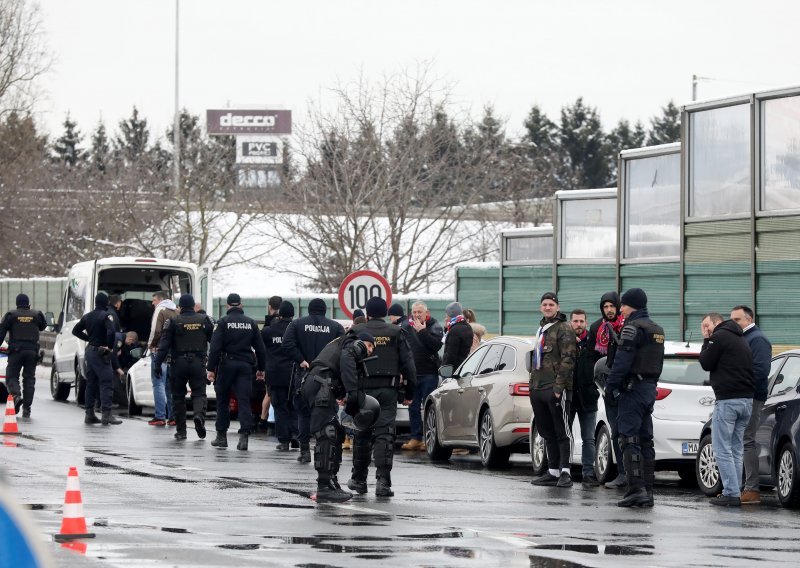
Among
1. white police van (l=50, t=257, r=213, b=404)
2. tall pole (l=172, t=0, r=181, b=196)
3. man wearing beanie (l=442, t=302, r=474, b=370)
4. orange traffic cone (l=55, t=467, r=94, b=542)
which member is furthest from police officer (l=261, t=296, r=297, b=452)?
tall pole (l=172, t=0, r=181, b=196)

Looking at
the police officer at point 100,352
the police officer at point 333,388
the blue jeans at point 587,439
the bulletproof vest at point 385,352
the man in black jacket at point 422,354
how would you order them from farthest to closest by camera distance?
the police officer at point 100,352, the man in black jacket at point 422,354, the blue jeans at point 587,439, the bulletproof vest at point 385,352, the police officer at point 333,388

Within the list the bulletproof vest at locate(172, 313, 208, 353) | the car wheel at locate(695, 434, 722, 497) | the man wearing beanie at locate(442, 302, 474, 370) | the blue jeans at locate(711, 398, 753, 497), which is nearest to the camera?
the blue jeans at locate(711, 398, 753, 497)

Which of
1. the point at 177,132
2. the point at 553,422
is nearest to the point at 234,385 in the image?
the point at 553,422

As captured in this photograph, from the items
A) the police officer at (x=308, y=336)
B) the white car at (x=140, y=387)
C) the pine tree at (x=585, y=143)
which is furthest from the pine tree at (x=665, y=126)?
the police officer at (x=308, y=336)

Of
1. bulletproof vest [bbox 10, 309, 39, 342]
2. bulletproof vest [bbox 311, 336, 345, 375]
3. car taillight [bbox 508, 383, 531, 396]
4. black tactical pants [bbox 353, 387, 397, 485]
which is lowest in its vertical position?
black tactical pants [bbox 353, 387, 397, 485]

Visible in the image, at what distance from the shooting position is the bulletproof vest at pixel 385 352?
14.0 metres

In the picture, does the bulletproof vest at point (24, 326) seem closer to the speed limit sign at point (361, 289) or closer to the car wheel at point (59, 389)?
the speed limit sign at point (361, 289)

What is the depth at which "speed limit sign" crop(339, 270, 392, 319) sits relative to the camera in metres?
23.3

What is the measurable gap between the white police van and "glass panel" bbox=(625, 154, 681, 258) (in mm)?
8359

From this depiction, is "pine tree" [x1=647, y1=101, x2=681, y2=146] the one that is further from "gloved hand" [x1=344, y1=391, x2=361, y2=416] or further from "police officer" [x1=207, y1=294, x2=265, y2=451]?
"gloved hand" [x1=344, y1=391, x2=361, y2=416]

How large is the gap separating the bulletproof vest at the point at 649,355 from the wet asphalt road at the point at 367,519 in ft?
3.67

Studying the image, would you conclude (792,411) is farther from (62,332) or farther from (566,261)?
(62,332)

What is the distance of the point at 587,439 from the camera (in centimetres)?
1614

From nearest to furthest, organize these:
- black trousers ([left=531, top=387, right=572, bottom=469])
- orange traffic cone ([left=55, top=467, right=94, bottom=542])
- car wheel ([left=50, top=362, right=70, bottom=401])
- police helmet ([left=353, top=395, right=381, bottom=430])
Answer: orange traffic cone ([left=55, top=467, right=94, bottom=542]), police helmet ([left=353, top=395, right=381, bottom=430]), black trousers ([left=531, top=387, right=572, bottom=469]), car wheel ([left=50, top=362, right=70, bottom=401])
